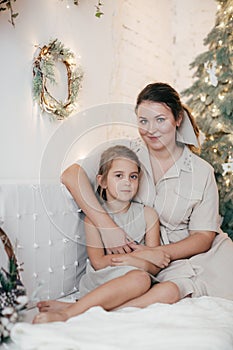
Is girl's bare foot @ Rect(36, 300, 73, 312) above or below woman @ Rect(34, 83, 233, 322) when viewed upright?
below

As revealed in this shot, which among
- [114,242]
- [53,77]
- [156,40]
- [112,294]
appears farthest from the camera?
[156,40]

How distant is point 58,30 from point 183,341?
79.7 inches

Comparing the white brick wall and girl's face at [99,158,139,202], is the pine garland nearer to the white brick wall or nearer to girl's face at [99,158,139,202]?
girl's face at [99,158,139,202]

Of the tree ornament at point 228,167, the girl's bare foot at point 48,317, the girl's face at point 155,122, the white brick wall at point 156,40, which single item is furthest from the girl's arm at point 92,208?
the white brick wall at point 156,40

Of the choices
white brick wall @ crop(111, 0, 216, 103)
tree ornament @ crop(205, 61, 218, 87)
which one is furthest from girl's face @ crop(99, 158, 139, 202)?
white brick wall @ crop(111, 0, 216, 103)

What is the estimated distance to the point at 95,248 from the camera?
2.13 m

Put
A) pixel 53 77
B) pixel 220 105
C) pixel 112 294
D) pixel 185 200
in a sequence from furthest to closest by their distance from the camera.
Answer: pixel 220 105, pixel 53 77, pixel 185 200, pixel 112 294

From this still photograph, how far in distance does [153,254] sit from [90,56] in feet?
5.14

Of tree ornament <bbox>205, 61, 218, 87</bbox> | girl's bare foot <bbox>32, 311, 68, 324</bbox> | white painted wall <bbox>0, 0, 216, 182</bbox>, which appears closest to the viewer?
girl's bare foot <bbox>32, 311, 68, 324</bbox>

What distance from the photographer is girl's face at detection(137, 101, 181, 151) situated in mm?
2258

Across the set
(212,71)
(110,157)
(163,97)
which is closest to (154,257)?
(110,157)

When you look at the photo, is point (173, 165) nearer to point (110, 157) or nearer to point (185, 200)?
point (185, 200)

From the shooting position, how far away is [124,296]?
1790 mm

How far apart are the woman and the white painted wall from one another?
23 cm
